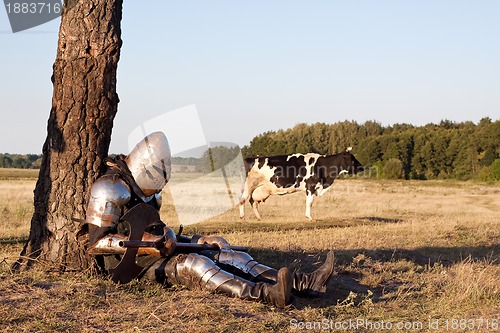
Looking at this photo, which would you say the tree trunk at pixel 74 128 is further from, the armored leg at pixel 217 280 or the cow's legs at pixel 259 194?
the cow's legs at pixel 259 194

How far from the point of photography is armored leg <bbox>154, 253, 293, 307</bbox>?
22.9ft

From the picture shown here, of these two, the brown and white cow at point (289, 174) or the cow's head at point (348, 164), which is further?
the cow's head at point (348, 164)

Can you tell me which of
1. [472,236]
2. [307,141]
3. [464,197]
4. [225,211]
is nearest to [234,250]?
[472,236]

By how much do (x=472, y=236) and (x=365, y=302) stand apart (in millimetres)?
9066

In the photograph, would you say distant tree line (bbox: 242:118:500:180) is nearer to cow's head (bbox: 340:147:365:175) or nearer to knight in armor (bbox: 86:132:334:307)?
cow's head (bbox: 340:147:365:175)

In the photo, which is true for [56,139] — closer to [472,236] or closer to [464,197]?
[472,236]

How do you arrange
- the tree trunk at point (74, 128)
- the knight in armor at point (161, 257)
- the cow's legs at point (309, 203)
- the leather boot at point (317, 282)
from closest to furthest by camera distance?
the knight in armor at point (161, 257) < the leather boot at point (317, 282) < the tree trunk at point (74, 128) < the cow's legs at point (309, 203)

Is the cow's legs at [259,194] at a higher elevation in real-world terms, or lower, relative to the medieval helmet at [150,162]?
lower

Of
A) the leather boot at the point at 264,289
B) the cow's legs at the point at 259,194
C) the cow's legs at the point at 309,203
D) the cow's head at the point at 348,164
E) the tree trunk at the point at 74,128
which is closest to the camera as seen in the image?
the leather boot at the point at 264,289

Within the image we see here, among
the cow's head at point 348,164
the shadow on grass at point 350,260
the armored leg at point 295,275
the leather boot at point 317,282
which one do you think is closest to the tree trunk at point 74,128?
the armored leg at point 295,275


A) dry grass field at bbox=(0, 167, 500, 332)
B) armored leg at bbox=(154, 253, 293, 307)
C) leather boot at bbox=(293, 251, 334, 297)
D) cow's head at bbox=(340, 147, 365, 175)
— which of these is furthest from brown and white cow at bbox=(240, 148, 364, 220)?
armored leg at bbox=(154, 253, 293, 307)

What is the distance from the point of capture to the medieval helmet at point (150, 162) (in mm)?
8180

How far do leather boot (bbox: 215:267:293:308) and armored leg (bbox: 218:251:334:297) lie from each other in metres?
0.56

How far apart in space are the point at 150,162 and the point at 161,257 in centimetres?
117
